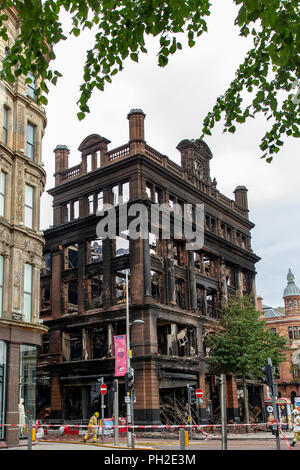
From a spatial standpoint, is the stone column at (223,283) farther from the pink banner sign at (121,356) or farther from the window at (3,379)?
the window at (3,379)

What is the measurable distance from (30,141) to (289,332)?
233ft

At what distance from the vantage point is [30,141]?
1139 inches

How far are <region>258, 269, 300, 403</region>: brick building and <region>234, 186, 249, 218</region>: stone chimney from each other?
21.8 metres

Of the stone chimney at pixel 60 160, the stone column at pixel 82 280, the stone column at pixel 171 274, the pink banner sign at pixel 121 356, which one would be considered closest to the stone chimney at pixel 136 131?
the stone column at pixel 171 274

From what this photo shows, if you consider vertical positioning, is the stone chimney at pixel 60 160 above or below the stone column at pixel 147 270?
above

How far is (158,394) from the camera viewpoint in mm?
42469

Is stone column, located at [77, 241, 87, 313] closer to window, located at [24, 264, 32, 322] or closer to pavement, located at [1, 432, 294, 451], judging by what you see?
pavement, located at [1, 432, 294, 451]

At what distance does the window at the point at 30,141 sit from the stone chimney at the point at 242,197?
3980cm

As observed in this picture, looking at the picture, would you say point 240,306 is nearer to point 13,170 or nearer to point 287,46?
point 13,170

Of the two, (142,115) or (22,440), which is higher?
(142,115)

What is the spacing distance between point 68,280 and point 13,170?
25300 mm

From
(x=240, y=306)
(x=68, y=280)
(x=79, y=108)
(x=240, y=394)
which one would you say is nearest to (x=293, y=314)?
(x=240, y=394)

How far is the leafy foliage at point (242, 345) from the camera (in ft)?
151

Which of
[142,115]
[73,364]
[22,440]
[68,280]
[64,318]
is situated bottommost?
[22,440]
